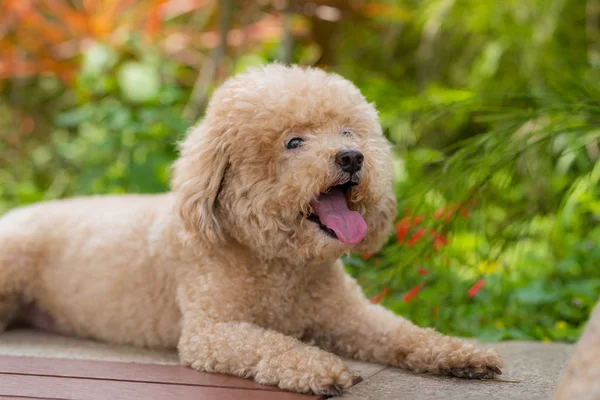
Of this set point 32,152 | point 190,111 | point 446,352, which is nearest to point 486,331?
point 446,352

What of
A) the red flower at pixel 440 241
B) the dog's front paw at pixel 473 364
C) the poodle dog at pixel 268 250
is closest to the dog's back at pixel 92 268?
the poodle dog at pixel 268 250

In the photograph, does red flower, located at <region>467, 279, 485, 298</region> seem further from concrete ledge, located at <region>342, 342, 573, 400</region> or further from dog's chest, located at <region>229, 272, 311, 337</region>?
dog's chest, located at <region>229, 272, 311, 337</region>

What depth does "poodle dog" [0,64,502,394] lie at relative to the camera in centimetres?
201

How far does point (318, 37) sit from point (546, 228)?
2.12 m

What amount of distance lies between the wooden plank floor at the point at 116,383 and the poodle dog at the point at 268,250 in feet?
0.19

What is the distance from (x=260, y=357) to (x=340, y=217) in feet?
1.41

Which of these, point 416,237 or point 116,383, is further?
point 416,237

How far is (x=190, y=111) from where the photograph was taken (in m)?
4.78

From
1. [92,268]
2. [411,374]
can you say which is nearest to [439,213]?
[411,374]

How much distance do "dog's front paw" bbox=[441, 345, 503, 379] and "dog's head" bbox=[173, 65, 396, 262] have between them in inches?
16.2

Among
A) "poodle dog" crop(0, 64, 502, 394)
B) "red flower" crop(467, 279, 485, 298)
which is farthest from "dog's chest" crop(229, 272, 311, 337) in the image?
"red flower" crop(467, 279, 485, 298)

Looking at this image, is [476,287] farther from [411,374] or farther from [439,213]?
[411,374]

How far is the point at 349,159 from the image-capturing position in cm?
195

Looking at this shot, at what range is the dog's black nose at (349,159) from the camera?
1942 mm
